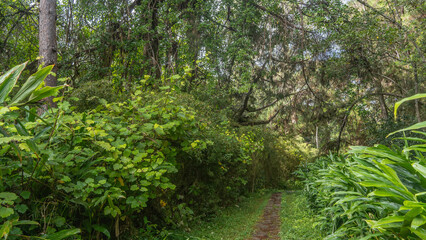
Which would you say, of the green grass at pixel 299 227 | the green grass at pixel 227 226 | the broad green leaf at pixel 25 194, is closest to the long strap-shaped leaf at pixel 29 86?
the broad green leaf at pixel 25 194

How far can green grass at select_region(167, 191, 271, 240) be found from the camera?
5020 mm

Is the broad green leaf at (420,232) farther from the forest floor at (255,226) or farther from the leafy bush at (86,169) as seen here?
the forest floor at (255,226)

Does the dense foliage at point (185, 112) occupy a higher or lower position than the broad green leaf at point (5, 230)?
higher

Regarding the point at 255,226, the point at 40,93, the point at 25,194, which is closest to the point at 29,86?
the point at 40,93

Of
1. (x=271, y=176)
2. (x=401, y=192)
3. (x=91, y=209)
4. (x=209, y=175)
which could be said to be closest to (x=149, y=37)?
Answer: (x=209, y=175)

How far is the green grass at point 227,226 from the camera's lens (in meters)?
5.02

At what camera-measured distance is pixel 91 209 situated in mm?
3139

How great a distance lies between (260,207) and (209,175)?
3227 mm

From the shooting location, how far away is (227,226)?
5.96 meters

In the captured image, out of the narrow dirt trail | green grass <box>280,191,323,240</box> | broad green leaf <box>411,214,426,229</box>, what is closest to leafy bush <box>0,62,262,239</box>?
the narrow dirt trail

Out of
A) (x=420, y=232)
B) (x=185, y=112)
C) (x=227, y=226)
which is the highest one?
(x=185, y=112)

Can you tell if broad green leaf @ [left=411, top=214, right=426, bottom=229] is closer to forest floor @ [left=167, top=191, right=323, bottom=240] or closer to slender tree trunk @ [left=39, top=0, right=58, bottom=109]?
forest floor @ [left=167, top=191, right=323, bottom=240]

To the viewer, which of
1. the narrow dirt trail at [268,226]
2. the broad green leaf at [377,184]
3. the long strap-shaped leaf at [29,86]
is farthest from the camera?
the narrow dirt trail at [268,226]

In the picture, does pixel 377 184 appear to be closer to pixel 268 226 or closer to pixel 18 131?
pixel 18 131
